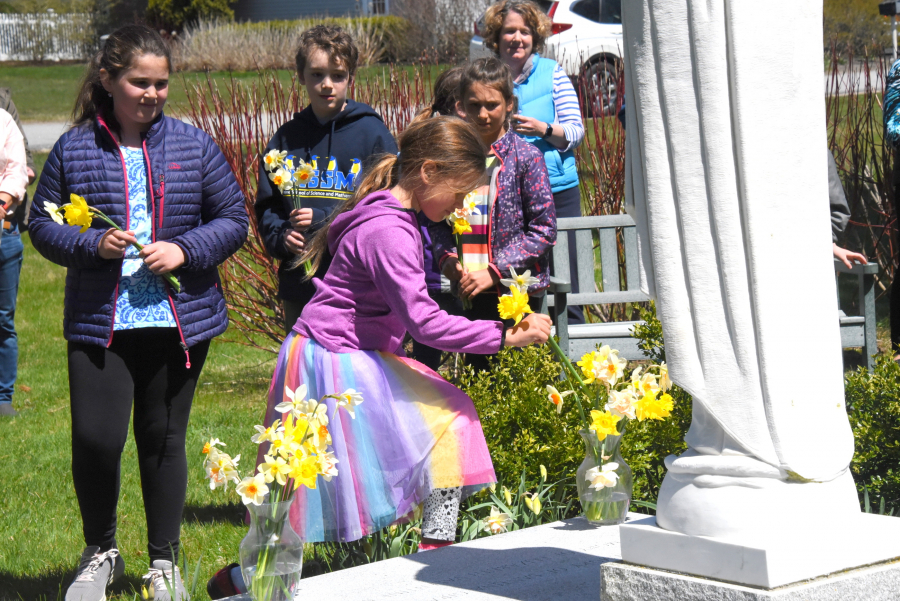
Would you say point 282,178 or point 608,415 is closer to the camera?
point 608,415

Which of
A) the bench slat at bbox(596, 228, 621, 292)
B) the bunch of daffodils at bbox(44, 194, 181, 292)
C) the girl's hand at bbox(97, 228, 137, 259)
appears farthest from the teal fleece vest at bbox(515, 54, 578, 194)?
the girl's hand at bbox(97, 228, 137, 259)

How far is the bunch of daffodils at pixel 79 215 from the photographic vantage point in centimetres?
313

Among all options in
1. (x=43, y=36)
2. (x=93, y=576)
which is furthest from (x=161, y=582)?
(x=43, y=36)

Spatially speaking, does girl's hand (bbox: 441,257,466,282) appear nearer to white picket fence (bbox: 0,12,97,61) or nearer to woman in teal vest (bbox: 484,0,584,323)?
woman in teal vest (bbox: 484,0,584,323)

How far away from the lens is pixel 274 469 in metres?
2.41

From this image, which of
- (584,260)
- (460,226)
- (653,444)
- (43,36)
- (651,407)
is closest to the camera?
(651,407)

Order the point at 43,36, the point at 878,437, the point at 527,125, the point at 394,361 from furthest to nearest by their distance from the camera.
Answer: the point at 43,36
the point at 527,125
the point at 878,437
the point at 394,361

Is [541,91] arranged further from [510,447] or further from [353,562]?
[353,562]

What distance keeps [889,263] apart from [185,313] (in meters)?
5.88

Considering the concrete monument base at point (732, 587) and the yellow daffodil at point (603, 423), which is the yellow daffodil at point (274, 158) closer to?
the yellow daffodil at point (603, 423)

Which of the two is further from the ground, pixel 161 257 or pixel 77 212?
pixel 77 212

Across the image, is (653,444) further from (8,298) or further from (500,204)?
(8,298)

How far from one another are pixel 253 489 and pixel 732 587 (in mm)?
1116

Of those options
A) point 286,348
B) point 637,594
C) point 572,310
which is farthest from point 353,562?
point 572,310
